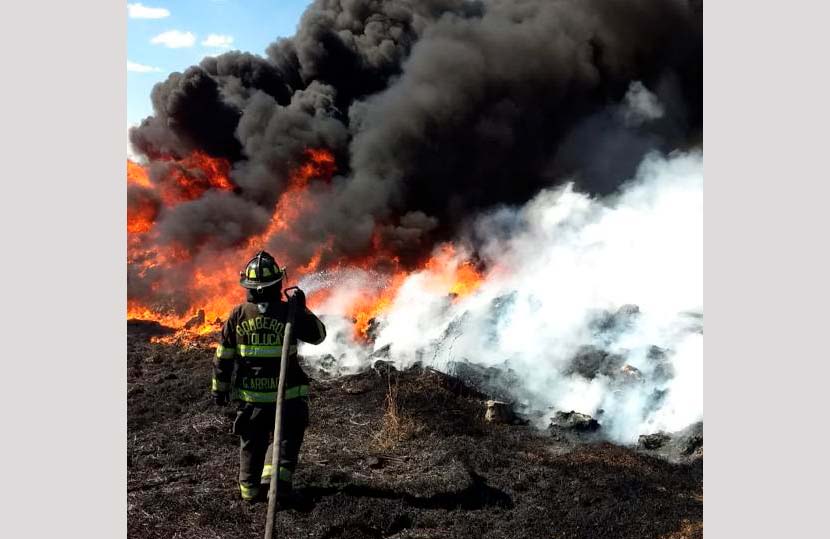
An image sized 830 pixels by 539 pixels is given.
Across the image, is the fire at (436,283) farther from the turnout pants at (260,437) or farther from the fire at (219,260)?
the turnout pants at (260,437)

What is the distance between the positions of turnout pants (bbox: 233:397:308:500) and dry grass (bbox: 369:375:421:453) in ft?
5.18

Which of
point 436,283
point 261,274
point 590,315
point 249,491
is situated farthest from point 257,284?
point 436,283

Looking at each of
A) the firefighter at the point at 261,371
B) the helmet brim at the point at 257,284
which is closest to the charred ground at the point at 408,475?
the firefighter at the point at 261,371

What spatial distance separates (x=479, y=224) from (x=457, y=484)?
981cm

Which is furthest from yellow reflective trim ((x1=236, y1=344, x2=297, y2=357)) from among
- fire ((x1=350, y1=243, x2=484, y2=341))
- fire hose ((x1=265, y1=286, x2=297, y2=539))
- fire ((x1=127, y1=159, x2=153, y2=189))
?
fire ((x1=127, y1=159, x2=153, y2=189))

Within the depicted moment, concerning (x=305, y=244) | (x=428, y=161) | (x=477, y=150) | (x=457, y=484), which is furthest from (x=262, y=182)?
(x=457, y=484)

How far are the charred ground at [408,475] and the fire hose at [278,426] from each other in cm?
65

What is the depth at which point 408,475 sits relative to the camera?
7559 millimetres

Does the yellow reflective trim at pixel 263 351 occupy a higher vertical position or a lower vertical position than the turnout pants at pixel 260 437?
higher

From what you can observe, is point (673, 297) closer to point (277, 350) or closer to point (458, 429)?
point (458, 429)

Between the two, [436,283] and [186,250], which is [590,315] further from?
[186,250]

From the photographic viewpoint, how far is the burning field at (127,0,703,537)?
7.41m

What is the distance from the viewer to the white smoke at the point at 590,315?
936 centimetres

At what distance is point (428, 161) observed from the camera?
53.6 ft
